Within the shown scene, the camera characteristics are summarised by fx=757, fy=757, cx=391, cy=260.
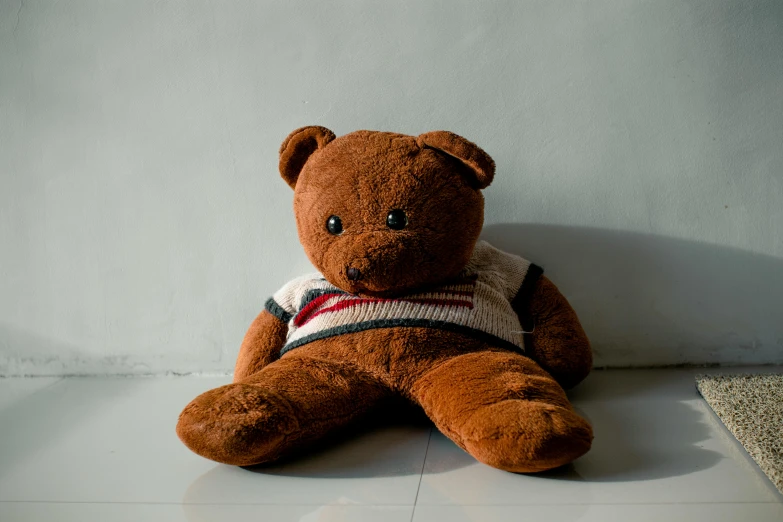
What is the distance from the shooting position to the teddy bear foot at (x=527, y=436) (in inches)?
39.0

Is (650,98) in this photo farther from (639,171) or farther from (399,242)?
(399,242)

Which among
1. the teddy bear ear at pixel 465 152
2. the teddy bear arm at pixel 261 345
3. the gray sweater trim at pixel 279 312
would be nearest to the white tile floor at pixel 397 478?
the teddy bear arm at pixel 261 345

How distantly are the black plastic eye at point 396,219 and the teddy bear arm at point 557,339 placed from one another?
1.13 feet

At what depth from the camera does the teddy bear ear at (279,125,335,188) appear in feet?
4.50

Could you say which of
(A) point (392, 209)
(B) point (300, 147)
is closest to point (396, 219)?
(A) point (392, 209)

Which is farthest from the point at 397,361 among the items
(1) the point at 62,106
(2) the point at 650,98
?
(1) the point at 62,106

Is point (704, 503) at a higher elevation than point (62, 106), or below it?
below

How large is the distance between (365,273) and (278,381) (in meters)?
0.22

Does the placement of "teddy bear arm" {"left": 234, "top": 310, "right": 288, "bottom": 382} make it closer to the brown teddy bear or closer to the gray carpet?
the brown teddy bear

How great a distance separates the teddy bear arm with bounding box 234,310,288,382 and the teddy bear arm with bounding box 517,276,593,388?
470 mm

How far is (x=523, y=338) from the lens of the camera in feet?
4.66

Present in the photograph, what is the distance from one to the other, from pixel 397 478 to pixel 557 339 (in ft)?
1.56

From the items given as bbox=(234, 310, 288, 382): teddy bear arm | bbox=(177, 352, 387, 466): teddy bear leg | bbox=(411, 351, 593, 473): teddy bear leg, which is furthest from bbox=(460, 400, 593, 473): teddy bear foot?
bbox=(234, 310, 288, 382): teddy bear arm

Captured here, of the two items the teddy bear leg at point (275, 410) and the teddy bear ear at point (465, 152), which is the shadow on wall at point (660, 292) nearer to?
the teddy bear ear at point (465, 152)
